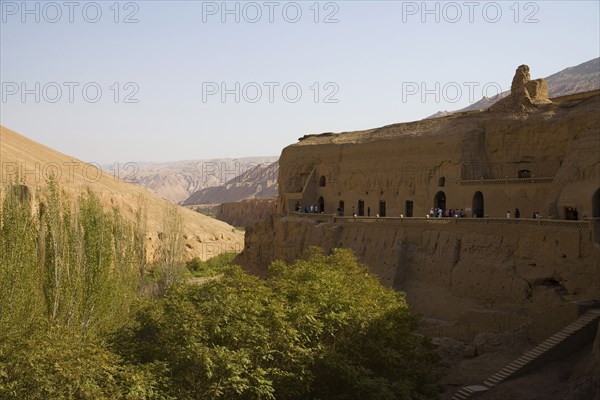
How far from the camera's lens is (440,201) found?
107 feet

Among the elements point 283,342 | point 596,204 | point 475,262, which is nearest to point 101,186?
point 475,262

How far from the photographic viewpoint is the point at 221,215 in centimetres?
10488

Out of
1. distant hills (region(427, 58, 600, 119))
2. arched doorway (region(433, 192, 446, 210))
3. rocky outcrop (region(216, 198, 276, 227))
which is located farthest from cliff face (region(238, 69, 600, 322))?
distant hills (region(427, 58, 600, 119))

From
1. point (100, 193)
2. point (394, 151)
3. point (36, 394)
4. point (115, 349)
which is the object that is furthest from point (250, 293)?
point (100, 193)

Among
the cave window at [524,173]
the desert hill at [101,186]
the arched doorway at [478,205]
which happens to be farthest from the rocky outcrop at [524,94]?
the desert hill at [101,186]

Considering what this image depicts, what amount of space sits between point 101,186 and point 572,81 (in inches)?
4161

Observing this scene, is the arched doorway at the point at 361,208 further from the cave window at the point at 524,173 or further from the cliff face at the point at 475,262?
the cave window at the point at 524,173

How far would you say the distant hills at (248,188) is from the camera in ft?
455

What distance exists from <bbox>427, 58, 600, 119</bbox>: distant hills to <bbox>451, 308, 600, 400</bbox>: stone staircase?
319 ft

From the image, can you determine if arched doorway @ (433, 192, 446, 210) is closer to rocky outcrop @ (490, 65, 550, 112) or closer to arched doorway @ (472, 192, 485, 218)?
arched doorway @ (472, 192, 485, 218)

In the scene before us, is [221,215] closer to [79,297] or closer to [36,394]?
[79,297]

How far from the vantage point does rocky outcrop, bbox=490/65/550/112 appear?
30.8 meters

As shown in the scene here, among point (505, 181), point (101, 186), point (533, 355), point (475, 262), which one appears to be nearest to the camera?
point (533, 355)

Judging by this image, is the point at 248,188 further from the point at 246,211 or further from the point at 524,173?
the point at 524,173
